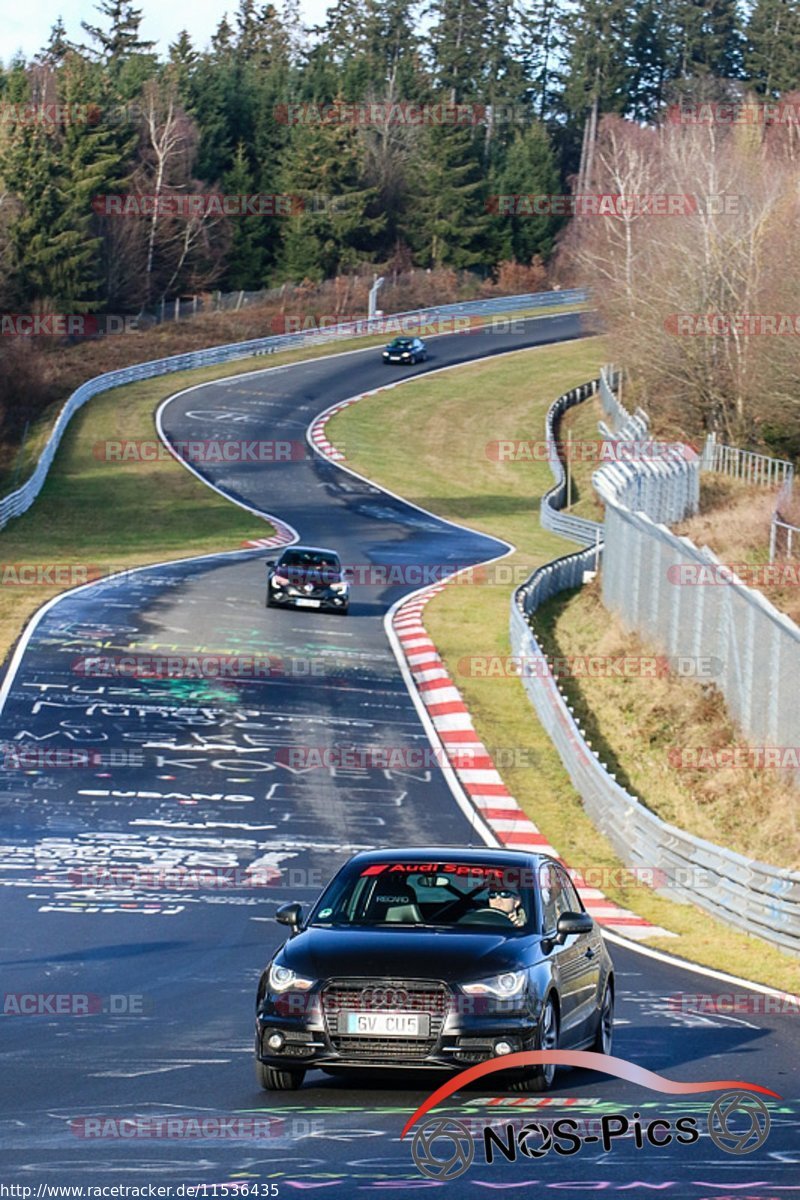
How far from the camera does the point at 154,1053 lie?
11188 millimetres

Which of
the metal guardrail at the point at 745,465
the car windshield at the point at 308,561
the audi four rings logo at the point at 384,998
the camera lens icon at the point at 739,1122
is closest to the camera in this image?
the camera lens icon at the point at 739,1122

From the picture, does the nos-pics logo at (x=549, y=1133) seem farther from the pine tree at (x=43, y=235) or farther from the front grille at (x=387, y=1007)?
the pine tree at (x=43, y=235)

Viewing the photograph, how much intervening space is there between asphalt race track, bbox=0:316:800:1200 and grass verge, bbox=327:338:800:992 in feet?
4.06

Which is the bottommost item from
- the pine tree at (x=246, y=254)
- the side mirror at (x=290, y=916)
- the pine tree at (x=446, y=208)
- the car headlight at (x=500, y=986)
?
the side mirror at (x=290, y=916)

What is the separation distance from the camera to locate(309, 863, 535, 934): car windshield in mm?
10531

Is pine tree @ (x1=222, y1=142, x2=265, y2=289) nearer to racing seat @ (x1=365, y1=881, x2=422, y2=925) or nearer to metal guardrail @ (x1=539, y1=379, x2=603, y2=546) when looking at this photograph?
metal guardrail @ (x1=539, y1=379, x2=603, y2=546)

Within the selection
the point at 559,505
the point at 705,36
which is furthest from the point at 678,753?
the point at 705,36

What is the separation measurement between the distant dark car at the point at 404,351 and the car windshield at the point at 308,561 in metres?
51.6

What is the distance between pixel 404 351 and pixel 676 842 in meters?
71.7

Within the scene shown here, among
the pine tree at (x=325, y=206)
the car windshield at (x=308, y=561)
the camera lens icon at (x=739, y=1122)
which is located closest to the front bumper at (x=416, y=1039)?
the camera lens icon at (x=739, y=1122)

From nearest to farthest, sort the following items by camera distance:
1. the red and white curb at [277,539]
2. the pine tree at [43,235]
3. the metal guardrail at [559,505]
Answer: the red and white curb at [277,539], the metal guardrail at [559,505], the pine tree at [43,235]

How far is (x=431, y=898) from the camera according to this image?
1072 cm

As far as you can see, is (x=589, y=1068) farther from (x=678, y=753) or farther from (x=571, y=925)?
(x=678, y=753)

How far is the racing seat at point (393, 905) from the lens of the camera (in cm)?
1054
